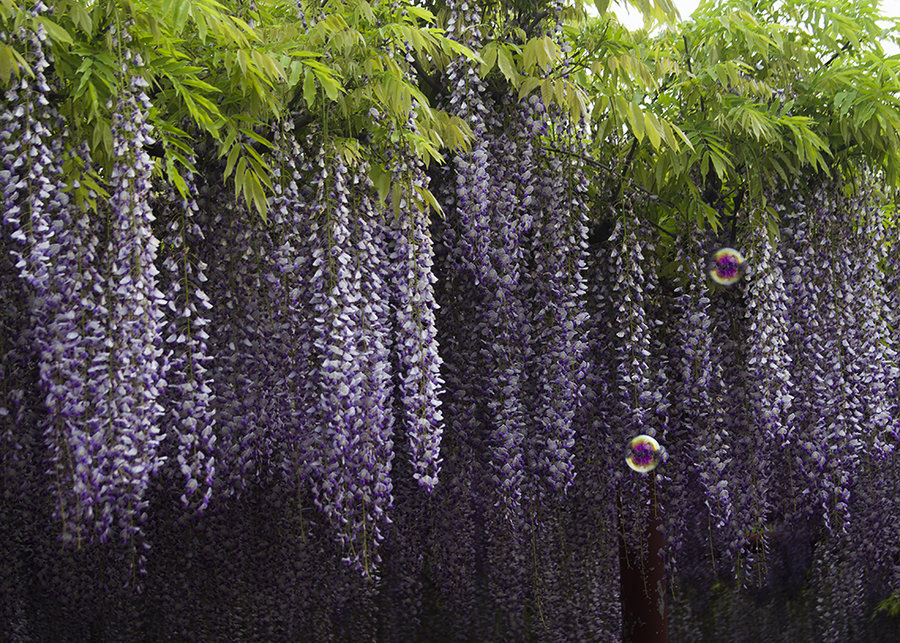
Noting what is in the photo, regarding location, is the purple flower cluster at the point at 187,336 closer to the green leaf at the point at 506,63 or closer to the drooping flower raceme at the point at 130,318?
the drooping flower raceme at the point at 130,318

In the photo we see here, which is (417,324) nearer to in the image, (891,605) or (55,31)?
(55,31)

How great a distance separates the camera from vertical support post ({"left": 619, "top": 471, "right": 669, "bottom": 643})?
5004mm

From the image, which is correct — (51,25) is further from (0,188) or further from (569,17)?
(569,17)

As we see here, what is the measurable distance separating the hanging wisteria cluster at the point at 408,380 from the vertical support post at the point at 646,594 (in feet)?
0.65

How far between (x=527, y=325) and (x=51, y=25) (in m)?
2.26

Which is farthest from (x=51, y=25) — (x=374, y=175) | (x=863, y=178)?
(x=863, y=178)

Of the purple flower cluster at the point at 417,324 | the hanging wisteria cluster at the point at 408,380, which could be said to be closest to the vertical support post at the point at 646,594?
the hanging wisteria cluster at the point at 408,380

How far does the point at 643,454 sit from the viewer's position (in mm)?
4309

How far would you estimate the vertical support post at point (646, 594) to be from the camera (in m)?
5.00

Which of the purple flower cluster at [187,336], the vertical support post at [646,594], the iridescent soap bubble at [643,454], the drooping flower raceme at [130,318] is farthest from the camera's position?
the vertical support post at [646,594]

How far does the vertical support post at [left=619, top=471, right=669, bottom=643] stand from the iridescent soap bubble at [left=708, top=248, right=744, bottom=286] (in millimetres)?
1549

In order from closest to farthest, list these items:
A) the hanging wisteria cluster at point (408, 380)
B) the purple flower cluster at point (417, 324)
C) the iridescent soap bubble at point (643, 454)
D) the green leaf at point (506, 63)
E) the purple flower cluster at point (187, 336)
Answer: the hanging wisteria cluster at point (408, 380) < the purple flower cluster at point (187, 336) < the purple flower cluster at point (417, 324) < the green leaf at point (506, 63) < the iridescent soap bubble at point (643, 454)

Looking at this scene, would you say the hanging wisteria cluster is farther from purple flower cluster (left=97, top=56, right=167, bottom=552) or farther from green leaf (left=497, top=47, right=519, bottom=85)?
green leaf (left=497, top=47, right=519, bottom=85)

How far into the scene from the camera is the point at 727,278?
14.1 ft
